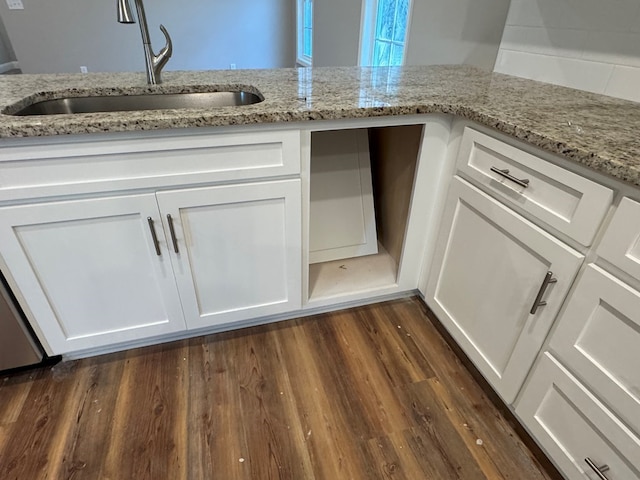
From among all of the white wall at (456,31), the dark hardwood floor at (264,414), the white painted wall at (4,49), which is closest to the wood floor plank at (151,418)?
the dark hardwood floor at (264,414)

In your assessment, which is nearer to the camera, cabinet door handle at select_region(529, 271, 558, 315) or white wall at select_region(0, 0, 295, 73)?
cabinet door handle at select_region(529, 271, 558, 315)

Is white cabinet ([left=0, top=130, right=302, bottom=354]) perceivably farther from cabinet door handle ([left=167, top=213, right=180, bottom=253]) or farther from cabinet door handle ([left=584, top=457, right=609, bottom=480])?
cabinet door handle ([left=584, top=457, right=609, bottom=480])

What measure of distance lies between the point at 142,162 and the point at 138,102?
51cm

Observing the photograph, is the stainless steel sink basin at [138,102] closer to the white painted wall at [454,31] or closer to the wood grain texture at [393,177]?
the wood grain texture at [393,177]

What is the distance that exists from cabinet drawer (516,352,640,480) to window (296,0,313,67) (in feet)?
14.8

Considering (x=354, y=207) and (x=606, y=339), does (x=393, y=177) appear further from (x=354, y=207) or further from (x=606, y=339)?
(x=606, y=339)

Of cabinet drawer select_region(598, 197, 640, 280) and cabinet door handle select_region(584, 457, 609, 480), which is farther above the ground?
cabinet drawer select_region(598, 197, 640, 280)

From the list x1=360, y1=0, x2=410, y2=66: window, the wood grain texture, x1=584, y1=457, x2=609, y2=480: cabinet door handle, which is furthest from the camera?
x1=360, y1=0, x2=410, y2=66: window

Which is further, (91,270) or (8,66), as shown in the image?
(8,66)

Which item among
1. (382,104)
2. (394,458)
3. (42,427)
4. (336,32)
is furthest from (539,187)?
(336,32)

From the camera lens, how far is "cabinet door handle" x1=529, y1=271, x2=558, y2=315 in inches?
37.0

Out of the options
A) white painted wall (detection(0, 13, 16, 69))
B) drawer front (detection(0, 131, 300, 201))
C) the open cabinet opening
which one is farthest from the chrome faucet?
white painted wall (detection(0, 13, 16, 69))

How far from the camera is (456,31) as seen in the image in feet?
6.40

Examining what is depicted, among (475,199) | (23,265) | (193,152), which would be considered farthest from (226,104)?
(475,199)
